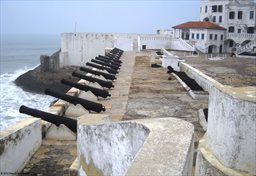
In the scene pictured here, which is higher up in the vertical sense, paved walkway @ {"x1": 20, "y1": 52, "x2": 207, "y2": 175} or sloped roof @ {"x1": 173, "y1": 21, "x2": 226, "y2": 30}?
sloped roof @ {"x1": 173, "y1": 21, "x2": 226, "y2": 30}

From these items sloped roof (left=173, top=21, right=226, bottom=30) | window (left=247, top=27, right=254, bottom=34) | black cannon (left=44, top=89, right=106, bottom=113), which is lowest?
black cannon (left=44, top=89, right=106, bottom=113)

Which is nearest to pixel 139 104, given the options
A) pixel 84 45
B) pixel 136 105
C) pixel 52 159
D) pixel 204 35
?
pixel 136 105

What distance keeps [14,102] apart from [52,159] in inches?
1153

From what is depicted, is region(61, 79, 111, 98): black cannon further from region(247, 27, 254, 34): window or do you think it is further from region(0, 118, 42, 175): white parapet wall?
region(247, 27, 254, 34): window

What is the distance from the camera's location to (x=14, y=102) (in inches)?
1426

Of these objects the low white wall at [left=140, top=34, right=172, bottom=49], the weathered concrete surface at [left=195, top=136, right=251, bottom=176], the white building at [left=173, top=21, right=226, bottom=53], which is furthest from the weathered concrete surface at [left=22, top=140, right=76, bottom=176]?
the white building at [left=173, top=21, right=226, bottom=53]

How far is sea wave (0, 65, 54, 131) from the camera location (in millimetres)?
28562

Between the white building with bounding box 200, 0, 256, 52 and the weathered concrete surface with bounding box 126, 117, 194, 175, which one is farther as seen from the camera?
the white building with bounding box 200, 0, 256, 52

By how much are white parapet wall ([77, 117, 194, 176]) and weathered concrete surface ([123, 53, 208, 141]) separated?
9.35ft

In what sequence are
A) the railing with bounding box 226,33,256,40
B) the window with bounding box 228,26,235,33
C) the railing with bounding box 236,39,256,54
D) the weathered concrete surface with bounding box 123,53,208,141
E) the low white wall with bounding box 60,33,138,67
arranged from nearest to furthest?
the weathered concrete surface with bounding box 123,53,208,141 → the railing with bounding box 236,39,256,54 → the low white wall with bounding box 60,33,138,67 → the railing with bounding box 226,33,256,40 → the window with bounding box 228,26,235,33

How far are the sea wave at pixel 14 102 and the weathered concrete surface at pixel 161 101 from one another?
43.5 feet

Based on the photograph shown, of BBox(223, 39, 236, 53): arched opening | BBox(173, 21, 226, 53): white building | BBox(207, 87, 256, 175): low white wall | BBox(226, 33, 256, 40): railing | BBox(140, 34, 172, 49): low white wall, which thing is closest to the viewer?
BBox(207, 87, 256, 175): low white wall

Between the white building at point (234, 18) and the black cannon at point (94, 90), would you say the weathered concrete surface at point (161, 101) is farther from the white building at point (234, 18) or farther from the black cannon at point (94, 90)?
the white building at point (234, 18)

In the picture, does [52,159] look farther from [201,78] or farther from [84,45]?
[84,45]
